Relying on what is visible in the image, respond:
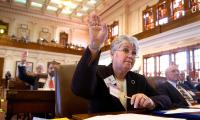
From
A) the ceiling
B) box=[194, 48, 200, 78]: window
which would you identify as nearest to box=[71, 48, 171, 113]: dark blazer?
box=[194, 48, 200, 78]: window

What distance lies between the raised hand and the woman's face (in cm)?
46

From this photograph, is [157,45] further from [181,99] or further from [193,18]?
[181,99]

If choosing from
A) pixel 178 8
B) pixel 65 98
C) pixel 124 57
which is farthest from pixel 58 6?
pixel 124 57

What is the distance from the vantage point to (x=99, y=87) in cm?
142

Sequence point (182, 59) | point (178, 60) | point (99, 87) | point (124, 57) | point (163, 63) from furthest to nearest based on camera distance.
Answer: point (163, 63)
point (178, 60)
point (182, 59)
point (124, 57)
point (99, 87)

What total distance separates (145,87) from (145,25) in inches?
499

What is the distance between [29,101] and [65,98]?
1591mm

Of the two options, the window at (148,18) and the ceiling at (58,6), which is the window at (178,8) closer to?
the window at (148,18)

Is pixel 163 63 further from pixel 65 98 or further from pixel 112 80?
pixel 112 80

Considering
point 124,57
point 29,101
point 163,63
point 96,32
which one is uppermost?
point 163,63

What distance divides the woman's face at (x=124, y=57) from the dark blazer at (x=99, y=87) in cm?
7

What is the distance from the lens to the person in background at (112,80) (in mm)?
1208

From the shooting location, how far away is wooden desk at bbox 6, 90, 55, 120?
123 inches

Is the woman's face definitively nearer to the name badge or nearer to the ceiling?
the name badge
